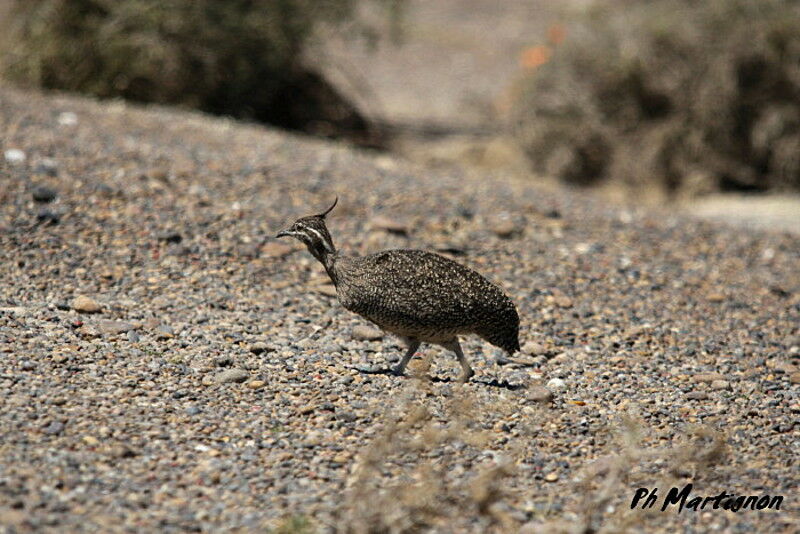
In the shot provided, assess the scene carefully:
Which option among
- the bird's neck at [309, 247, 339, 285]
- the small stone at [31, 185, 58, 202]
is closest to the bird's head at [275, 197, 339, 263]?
the bird's neck at [309, 247, 339, 285]

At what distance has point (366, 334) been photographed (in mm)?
6434

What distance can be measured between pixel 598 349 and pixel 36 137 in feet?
16.2

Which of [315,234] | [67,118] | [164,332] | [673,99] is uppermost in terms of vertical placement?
[673,99]

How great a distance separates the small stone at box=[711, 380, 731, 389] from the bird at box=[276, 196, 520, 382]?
1176 mm

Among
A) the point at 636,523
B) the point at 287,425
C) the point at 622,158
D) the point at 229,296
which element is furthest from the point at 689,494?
the point at 622,158

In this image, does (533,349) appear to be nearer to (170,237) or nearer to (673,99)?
(170,237)

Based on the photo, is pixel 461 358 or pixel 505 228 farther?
pixel 505 228

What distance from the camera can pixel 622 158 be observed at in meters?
12.6

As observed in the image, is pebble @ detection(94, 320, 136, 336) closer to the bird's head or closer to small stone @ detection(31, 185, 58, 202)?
the bird's head

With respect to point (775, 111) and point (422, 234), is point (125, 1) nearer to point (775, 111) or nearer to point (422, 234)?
point (422, 234)

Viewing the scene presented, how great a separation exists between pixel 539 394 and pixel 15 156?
464 cm

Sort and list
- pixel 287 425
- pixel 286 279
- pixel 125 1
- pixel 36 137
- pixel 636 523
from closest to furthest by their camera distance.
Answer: pixel 636 523, pixel 287 425, pixel 286 279, pixel 36 137, pixel 125 1

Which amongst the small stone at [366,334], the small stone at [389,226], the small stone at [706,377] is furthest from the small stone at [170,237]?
the small stone at [706,377]

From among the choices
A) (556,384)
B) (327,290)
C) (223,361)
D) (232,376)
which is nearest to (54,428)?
(232,376)
